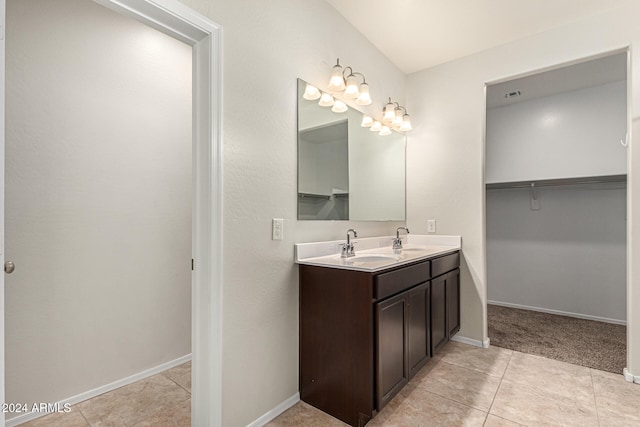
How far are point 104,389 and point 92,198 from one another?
49.1 inches

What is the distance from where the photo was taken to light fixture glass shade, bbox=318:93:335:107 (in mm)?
2180

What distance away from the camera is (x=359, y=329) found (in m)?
1.67

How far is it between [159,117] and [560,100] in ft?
13.3

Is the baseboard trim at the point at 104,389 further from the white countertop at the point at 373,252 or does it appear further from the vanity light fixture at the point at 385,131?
the vanity light fixture at the point at 385,131

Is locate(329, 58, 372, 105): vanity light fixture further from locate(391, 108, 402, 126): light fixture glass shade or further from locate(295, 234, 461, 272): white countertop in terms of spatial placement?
locate(295, 234, 461, 272): white countertop

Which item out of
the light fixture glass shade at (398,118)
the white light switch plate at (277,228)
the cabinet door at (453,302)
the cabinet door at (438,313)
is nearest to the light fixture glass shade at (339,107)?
the light fixture glass shade at (398,118)

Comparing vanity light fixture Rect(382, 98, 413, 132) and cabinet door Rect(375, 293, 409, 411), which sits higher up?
vanity light fixture Rect(382, 98, 413, 132)

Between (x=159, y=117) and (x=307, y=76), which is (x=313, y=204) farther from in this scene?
(x=159, y=117)

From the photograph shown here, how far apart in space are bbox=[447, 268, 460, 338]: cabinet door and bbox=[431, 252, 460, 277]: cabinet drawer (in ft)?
0.20

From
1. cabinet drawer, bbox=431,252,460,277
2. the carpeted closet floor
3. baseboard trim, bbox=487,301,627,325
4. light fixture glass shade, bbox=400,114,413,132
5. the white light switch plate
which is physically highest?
light fixture glass shade, bbox=400,114,413,132

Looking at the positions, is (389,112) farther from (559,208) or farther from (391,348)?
(559,208)

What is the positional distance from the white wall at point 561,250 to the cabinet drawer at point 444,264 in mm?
1614

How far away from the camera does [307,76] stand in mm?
2076

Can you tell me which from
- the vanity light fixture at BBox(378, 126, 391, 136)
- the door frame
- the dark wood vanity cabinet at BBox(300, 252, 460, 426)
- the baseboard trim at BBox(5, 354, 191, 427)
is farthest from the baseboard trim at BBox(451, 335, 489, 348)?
the baseboard trim at BBox(5, 354, 191, 427)
